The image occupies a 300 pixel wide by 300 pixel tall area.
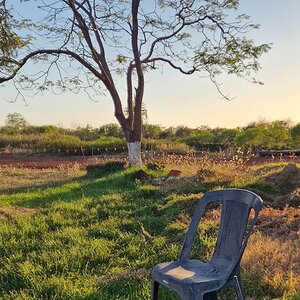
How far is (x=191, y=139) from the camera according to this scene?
27.4 metres

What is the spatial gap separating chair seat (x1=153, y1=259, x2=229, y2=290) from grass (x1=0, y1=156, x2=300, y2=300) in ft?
2.06

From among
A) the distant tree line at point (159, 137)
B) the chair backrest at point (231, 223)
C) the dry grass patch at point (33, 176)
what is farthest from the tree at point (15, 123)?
the chair backrest at point (231, 223)

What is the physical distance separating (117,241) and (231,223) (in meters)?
2.53

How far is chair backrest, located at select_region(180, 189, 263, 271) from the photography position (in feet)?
9.61

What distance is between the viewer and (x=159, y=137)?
1270 inches

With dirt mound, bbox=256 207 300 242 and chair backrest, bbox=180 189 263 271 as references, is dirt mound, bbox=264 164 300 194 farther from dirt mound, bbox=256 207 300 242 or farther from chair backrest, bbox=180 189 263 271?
chair backrest, bbox=180 189 263 271

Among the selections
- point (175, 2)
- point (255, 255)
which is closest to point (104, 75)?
point (175, 2)

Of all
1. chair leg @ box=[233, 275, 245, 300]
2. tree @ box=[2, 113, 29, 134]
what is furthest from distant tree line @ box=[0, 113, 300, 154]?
chair leg @ box=[233, 275, 245, 300]

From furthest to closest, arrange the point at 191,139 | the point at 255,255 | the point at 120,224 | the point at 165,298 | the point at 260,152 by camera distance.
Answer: the point at 191,139 → the point at 260,152 → the point at 120,224 → the point at 255,255 → the point at 165,298

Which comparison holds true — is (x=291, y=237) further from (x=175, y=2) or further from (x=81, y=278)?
(x=175, y=2)

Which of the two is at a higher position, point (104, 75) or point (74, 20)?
point (74, 20)

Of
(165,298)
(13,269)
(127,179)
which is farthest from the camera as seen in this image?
(127,179)

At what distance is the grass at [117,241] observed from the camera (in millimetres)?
3770

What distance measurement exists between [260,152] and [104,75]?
7.86m
